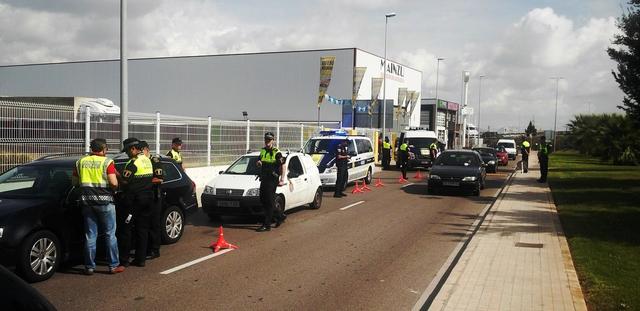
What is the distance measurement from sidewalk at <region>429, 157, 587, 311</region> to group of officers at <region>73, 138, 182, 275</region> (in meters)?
4.02

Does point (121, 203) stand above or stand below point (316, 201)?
above

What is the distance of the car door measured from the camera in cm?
1195

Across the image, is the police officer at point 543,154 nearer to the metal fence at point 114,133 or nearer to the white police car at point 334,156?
the white police car at point 334,156

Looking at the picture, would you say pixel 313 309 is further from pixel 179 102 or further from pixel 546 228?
pixel 179 102

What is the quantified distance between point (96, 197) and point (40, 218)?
25.8 inches

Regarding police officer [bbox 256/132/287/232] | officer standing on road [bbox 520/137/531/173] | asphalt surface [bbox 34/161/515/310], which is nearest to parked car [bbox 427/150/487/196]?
asphalt surface [bbox 34/161/515/310]

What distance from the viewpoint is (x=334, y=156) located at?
61.5 feet

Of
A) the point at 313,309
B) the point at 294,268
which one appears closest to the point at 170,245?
the point at 294,268

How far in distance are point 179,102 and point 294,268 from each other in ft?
203

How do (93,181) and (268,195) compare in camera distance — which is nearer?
(93,181)

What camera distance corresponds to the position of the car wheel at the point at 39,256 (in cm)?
628

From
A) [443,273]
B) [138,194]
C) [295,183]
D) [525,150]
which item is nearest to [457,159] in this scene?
[295,183]

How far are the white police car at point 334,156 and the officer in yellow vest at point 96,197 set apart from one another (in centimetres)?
1152

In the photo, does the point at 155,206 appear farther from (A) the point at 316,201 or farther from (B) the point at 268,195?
(A) the point at 316,201
